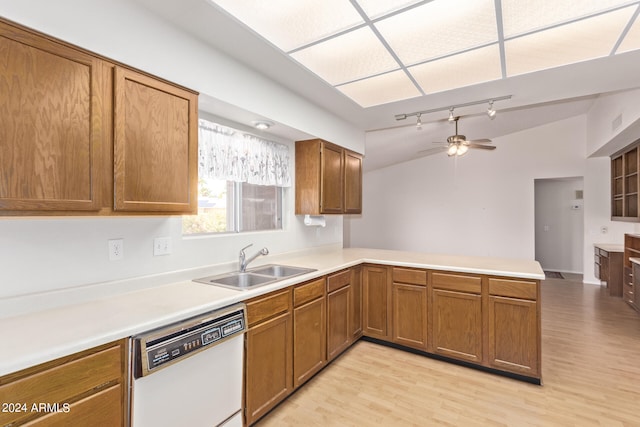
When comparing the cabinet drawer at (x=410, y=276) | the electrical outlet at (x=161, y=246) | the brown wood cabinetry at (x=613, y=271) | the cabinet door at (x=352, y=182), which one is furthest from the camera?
the brown wood cabinetry at (x=613, y=271)

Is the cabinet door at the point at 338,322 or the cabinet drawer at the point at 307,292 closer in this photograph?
the cabinet drawer at the point at 307,292

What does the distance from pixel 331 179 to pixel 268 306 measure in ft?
5.74

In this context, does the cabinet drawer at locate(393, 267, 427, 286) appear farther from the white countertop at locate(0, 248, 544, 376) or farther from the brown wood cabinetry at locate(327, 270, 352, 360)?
the white countertop at locate(0, 248, 544, 376)

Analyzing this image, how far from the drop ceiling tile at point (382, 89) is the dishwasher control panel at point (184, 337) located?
2.07m

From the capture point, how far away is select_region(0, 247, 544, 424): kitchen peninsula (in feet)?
4.61

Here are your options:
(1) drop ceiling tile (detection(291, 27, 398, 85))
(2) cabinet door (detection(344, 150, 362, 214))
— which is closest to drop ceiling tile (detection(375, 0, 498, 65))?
(1) drop ceiling tile (detection(291, 27, 398, 85))

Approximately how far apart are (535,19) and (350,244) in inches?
280

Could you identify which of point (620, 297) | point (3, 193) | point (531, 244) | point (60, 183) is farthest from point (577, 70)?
point (531, 244)

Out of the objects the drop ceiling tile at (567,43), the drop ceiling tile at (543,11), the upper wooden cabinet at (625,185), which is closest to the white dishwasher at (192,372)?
the drop ceiling tile at (543,11)

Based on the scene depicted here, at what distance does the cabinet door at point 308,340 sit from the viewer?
7.73 feet

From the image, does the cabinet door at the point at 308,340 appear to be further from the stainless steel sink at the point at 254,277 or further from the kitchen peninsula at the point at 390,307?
the stainless steel sink at the point at 254,277

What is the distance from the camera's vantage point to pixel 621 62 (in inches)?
91.0

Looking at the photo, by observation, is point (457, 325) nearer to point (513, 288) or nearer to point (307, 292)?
point (513, 288)

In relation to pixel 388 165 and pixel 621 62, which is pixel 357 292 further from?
pixel 388 165
